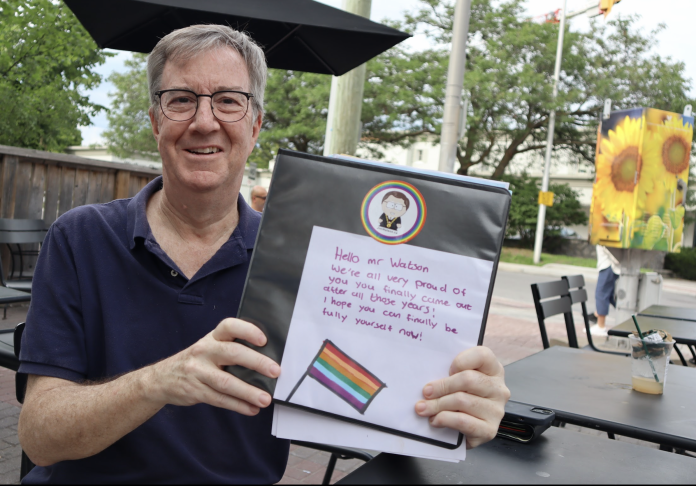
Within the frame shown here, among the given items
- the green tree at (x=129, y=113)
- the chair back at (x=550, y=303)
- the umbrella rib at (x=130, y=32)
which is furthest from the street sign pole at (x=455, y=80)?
the green tree at (x=129, y=113)

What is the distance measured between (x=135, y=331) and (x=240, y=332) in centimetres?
62

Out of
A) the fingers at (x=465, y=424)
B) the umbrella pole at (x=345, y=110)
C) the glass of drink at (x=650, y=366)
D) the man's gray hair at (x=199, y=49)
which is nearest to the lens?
the fingers at (x=465, y=424)

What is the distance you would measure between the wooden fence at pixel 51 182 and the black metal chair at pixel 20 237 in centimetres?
13

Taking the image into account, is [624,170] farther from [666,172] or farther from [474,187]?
[474,187]

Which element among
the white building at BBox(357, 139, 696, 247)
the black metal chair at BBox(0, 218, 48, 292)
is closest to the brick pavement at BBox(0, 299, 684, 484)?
the black metal chair at BBox(0, 218, 48, 292)

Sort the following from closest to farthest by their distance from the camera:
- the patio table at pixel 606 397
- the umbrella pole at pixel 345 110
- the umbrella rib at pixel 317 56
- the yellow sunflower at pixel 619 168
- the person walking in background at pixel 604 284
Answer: the patio table at pixel 606 397
the umbrella rib at pixel 317 56
the umbrella pole at pixel 345 110
the yellow sunflower at pixel 619 168
the person walking in background at pixel 604 284

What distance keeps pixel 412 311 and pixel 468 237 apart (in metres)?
0.17

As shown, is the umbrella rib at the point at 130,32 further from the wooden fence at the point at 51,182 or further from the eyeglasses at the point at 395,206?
the eyeglasses at the point at 395,206

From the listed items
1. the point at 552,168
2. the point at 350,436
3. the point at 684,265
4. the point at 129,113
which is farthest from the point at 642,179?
the point at 552,168

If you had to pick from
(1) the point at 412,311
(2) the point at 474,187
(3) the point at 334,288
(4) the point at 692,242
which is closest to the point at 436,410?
(1) the point at 412,311

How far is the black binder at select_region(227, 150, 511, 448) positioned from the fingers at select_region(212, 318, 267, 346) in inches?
0.8

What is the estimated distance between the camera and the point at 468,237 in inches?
43.4

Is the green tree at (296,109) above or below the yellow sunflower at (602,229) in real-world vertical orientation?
above

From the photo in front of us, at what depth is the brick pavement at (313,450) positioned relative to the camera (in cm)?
335
